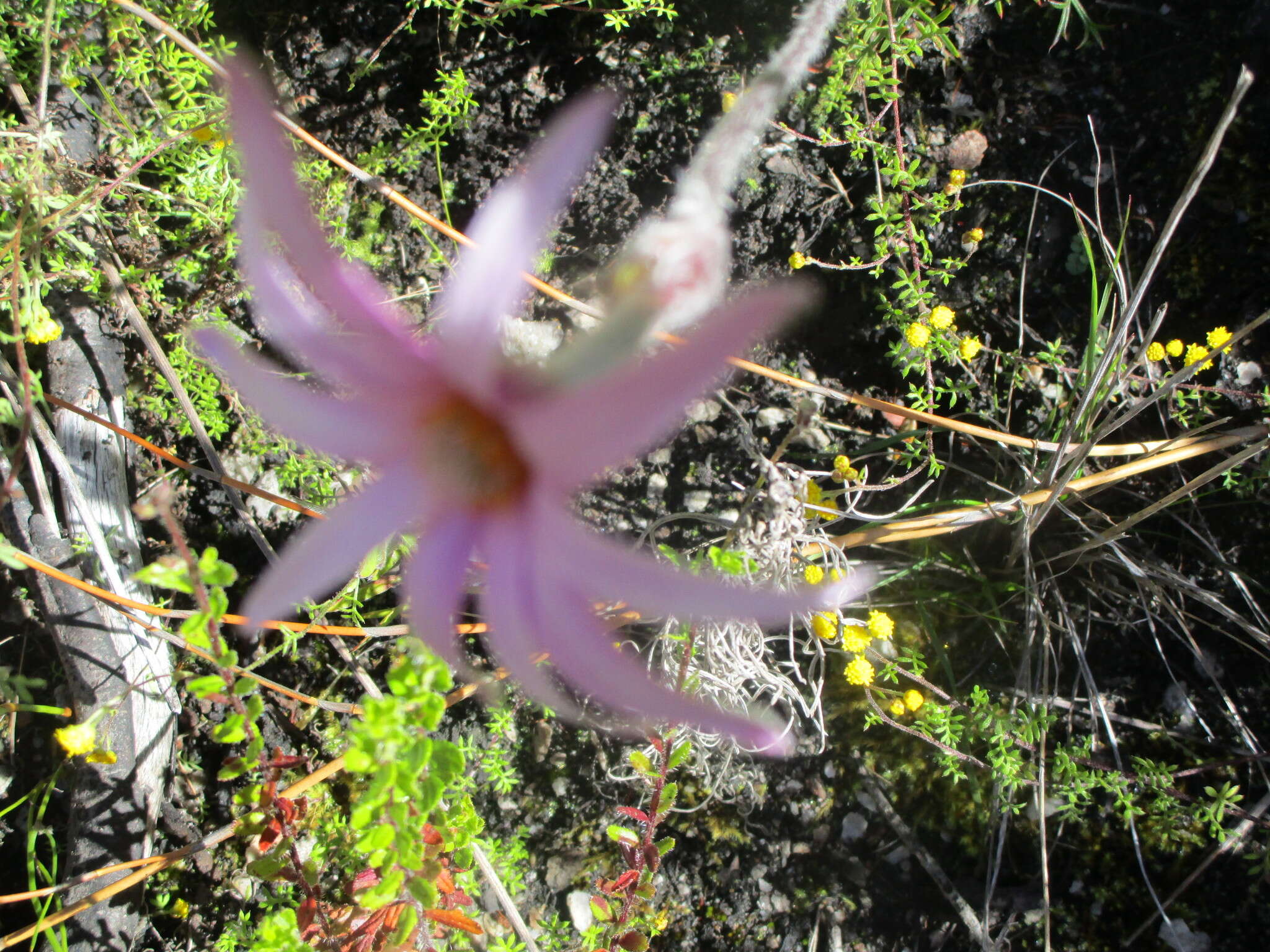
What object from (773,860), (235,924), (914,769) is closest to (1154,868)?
(914,769)

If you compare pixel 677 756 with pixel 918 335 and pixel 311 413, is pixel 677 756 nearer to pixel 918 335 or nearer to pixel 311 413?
pixel 311 413

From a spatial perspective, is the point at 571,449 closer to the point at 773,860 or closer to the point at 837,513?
the point at 837,513

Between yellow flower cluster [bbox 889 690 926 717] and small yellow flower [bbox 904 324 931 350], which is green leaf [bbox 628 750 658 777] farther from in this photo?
small yellow flower [bbox 904 324 931 350]

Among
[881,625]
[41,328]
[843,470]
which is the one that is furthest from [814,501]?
[41,328]

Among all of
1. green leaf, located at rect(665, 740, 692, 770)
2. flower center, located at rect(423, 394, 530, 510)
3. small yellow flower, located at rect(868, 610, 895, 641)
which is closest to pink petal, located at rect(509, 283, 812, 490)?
flower center, located at rect(423, 394, 530, 510)

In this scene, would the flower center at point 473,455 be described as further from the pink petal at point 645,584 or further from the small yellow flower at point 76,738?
the small yellow flower at point 76,738

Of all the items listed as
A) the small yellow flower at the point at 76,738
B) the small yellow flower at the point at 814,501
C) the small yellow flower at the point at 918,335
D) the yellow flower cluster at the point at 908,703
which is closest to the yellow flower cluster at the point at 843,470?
the small yellow flower at the point at 814,501
